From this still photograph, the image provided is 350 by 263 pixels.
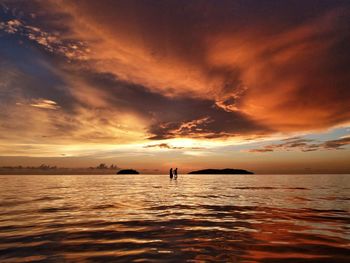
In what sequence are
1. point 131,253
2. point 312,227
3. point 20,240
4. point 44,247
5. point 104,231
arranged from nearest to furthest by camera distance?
point 131,253, point 44,247, point 20,240, point 104,231, point 312,227

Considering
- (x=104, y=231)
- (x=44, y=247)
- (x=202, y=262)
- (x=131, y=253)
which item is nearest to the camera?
(x=202, y=262)

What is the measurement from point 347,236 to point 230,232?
5.03 m

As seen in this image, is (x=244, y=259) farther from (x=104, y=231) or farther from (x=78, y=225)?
(x=78, y=225)

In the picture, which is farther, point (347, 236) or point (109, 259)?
point (347, 236)

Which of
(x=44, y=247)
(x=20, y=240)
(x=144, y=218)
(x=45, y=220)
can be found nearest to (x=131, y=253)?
(x=44, y=247)

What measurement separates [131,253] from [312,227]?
960 cm

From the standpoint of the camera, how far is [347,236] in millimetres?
11789

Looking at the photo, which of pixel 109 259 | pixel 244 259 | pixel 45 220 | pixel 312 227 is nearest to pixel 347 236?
pixel 312 227

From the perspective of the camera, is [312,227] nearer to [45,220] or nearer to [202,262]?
[202,262]

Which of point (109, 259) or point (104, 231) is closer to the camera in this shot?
point (109, 259)

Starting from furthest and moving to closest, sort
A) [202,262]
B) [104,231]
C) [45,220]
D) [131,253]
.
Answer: [45,220], [104,231], [131,253], [202,262]

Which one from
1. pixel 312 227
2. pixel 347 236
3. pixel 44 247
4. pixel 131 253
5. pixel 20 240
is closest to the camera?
pixel 131 253

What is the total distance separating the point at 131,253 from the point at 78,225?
6024mm

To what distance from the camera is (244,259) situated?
845 centimetres
